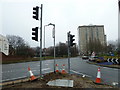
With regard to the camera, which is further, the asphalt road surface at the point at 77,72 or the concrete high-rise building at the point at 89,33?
the concrete high-rise building at the point at 89,33

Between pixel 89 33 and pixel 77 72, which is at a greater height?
pixel 89 33

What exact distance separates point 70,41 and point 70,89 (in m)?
4.07

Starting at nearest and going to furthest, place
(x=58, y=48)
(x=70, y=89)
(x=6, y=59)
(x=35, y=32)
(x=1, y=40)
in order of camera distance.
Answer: (x=70, y=89), (x=35, y=32), (x=6, y=59), (x=1, y=40), (x=58, y=48)

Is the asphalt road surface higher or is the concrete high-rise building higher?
the concrete high-rise building

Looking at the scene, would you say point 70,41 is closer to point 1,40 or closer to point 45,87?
point 45,87

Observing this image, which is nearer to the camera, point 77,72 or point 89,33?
point 77,72

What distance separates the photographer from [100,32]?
323 feet

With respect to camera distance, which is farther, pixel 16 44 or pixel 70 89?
pixel 16 44

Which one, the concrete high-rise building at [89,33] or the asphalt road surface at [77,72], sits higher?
the concrete high-rise building at [89,33]

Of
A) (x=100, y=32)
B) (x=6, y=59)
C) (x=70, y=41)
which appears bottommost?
(x=6, y=59)

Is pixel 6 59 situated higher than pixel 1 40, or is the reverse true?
pixel 1 40

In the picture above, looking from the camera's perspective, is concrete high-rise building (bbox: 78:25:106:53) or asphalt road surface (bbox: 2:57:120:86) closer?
asphalt road surface (bbox: 2:57:120:86)

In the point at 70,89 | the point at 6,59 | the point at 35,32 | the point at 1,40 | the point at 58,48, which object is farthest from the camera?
the point at 58,48

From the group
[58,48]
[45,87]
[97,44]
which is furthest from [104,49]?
[45,87]
